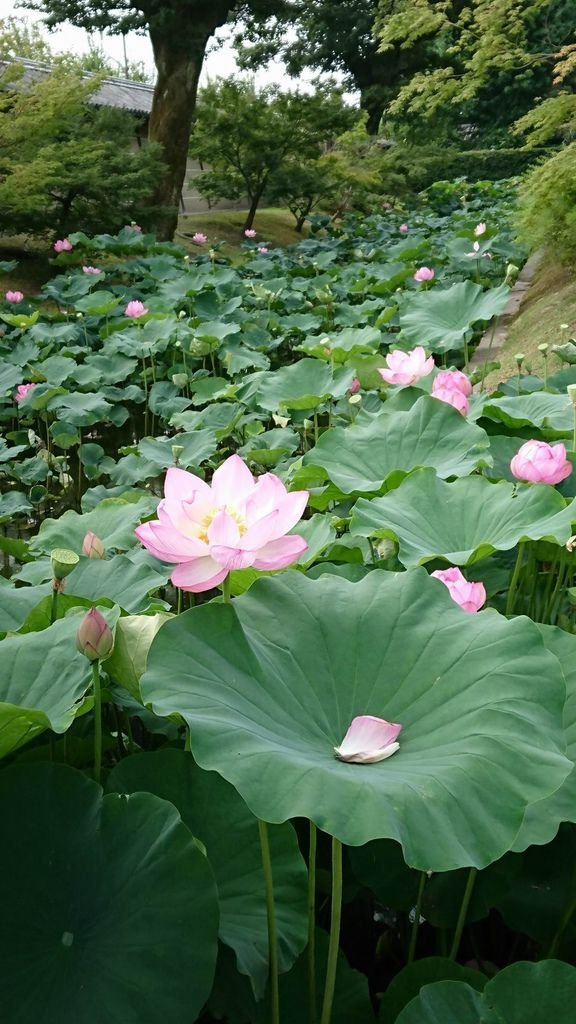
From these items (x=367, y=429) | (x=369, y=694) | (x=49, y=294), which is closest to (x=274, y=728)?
(x=369, y=694)

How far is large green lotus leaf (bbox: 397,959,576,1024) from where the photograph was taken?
57 centimetres

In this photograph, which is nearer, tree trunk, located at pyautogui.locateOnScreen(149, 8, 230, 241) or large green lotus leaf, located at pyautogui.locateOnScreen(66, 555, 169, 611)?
large green lotus leaf, located at pyautogui.locateOnScreen(66, 555, 169, 611)

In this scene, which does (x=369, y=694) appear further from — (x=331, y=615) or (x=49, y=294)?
(x=49, y=294)

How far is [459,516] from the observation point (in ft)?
3.92

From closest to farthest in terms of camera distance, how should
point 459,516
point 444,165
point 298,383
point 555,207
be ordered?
point 459,516 → point 298,383 → point 555,207 → point 444,165

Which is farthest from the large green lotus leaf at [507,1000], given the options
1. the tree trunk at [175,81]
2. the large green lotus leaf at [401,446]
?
the tree trunk at [175,81]

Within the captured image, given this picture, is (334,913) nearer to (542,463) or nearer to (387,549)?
(387,549)

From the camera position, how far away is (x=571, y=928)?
80 cm

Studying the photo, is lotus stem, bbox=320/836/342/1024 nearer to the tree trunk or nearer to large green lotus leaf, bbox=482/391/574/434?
large green lotus leaf, bbox=482/391/574/434

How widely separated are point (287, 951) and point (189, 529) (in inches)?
14.5

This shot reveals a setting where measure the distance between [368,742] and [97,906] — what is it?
0.78 feet

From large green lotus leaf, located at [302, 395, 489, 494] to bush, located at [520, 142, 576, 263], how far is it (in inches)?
119

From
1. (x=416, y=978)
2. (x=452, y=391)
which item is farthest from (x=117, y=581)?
(x=452, y=391)

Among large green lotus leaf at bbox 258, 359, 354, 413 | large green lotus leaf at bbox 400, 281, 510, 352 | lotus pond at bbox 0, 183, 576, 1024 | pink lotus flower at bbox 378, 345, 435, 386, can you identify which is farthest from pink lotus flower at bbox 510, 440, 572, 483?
large green lotus leaf at bbox 400, 281, 510, 352
